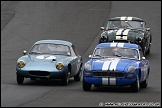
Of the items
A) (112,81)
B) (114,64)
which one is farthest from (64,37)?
(112,81)

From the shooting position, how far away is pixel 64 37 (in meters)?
30.7

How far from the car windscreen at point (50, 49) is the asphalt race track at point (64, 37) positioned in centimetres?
92

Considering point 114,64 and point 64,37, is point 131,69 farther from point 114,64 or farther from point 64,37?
point 64,37

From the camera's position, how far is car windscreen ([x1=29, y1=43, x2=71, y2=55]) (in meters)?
20.8

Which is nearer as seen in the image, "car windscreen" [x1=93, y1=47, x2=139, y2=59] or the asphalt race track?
the asphalt race track

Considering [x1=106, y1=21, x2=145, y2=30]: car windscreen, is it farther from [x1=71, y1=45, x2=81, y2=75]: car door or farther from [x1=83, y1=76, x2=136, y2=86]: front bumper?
[x1=83, y1=76, x2=136, y2=86]: front bumper

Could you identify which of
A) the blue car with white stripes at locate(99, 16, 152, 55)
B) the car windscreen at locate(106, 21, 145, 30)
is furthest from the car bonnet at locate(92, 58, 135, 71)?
the car windscreen at locate(106, 21, 145, 30)

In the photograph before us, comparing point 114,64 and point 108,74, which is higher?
point 114,64

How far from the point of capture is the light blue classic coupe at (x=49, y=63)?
19.3 m

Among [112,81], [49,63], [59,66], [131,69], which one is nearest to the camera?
[112,81]

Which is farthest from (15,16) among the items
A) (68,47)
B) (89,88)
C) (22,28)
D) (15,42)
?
(89,88)

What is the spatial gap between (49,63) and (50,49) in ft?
4.11

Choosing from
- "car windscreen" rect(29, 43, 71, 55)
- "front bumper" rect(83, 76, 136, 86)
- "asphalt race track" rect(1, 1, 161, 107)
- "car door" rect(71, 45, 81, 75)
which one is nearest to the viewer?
"asphalt race track" rect(1, 1, 161, 107)

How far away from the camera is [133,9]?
38781 mm
